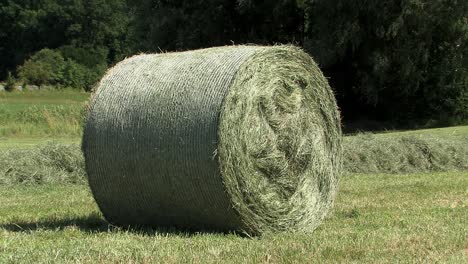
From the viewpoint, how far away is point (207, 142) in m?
6.92

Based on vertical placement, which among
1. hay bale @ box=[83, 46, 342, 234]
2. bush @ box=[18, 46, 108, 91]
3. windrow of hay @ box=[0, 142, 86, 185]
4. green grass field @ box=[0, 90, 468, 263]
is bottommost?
bush @ box=[18, 46, 108, 91]

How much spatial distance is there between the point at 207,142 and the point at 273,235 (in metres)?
1.26

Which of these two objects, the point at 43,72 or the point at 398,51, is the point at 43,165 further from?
the point at 43,72

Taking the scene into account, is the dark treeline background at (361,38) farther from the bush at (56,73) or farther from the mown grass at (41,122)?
the bush at (56,73)

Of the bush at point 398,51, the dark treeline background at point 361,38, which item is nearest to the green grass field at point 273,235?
the bush at point 398,51

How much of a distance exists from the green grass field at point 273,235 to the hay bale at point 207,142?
0.27 m

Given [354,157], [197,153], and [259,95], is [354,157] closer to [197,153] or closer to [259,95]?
[259,95]

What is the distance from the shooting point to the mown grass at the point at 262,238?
5789 mm

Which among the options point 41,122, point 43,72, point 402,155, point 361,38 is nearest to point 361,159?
point 402,155

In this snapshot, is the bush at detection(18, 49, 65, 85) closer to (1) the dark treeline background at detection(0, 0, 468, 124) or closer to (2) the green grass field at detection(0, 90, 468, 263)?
(1) the dark treeline background at detection(0, 0, 468, 124)

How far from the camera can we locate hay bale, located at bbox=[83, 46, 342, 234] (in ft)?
23.0

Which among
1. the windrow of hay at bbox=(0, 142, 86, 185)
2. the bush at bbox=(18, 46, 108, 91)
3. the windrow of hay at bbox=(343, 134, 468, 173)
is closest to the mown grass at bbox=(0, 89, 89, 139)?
the windrow of hay at bbox=(0, 142, 86, 185)

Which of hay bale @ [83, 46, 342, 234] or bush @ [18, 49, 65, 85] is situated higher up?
hay bale @ [83, 46, 342, 234]

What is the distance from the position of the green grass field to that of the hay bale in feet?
0.87
